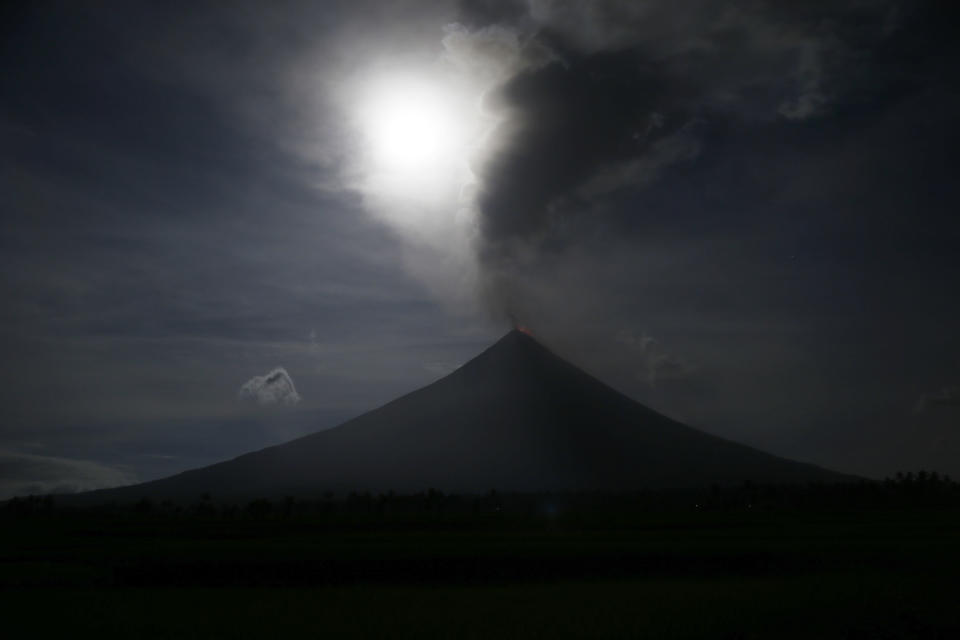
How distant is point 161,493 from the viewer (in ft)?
499

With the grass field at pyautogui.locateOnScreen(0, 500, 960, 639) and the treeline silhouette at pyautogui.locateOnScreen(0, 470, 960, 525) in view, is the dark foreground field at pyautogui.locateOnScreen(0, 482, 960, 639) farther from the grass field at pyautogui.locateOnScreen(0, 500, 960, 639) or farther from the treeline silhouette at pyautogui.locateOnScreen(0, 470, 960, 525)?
the treeline silhouette at pyautogui.locateOnScreen(0, 470, 960, 525)

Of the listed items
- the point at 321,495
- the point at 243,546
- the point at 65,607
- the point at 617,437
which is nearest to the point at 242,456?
the point at 321,495

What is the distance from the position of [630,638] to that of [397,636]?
5436 millimetres

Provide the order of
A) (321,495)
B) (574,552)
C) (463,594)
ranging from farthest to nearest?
(321,495) → (574,552) → (463,594)

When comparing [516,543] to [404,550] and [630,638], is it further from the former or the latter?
[630,638]

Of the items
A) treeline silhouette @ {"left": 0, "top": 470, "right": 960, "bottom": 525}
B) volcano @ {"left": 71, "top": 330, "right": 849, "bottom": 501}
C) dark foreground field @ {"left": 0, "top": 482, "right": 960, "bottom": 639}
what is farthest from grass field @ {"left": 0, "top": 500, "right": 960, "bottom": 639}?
volcano @ {"left": 71, "top": 330, "right": 849, "bottom": 501}

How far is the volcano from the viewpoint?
145500 mm

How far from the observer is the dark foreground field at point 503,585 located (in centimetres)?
1764

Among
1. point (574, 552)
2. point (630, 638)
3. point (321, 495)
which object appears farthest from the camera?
point (321, 495)

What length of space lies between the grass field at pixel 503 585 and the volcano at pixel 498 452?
105045 mm

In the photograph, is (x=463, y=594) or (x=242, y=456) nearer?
(x=463, y=594)

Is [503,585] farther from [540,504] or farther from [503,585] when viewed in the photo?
[540,504]

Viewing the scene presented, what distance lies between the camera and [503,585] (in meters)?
24.8

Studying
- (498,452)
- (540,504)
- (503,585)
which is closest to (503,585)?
(503,585)
